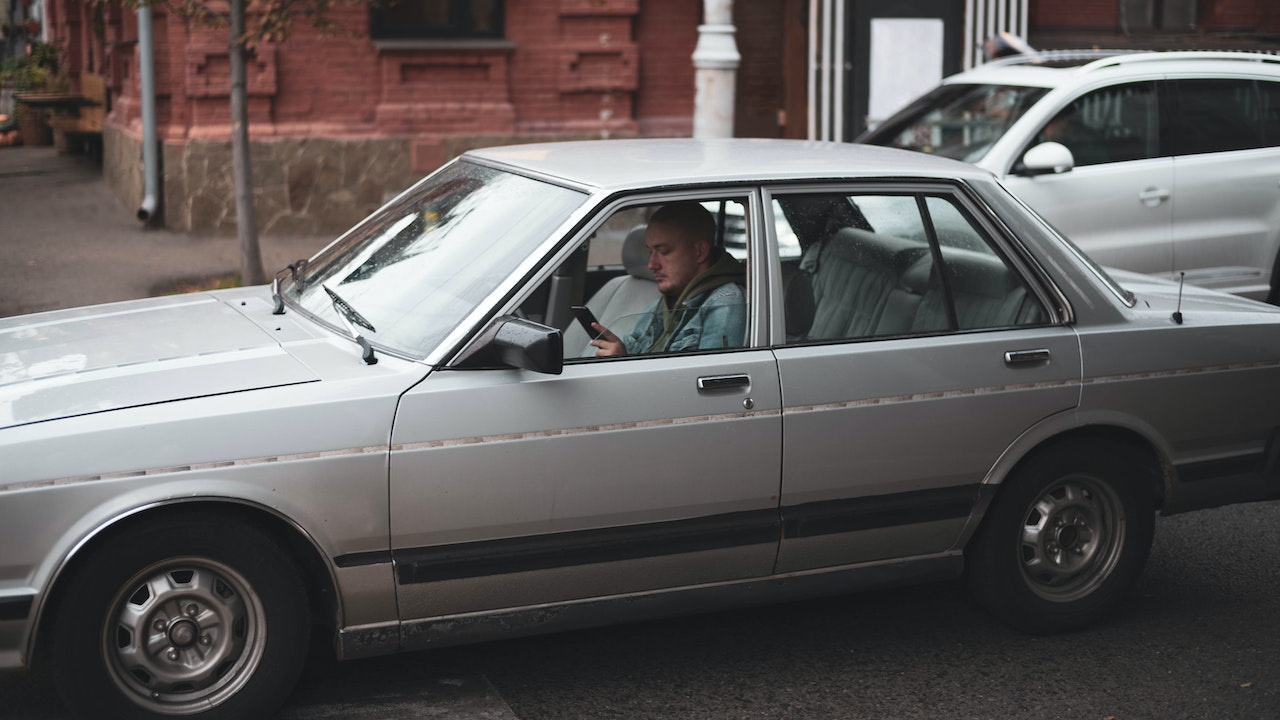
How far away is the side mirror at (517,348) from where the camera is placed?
3879mm

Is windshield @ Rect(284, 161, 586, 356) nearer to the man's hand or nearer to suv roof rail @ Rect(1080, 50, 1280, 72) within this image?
the man's hand

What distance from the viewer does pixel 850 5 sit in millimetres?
14484

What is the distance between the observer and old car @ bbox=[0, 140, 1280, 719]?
3742 mm

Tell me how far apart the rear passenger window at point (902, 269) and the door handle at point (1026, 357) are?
118 mm

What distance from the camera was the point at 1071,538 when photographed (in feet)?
15.8

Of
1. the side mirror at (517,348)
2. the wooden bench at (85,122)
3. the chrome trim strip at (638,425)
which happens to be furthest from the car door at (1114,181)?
the wooden bench at (85,122)

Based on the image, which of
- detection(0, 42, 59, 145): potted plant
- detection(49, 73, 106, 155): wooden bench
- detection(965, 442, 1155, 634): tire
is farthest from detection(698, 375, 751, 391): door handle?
detection(0, 42, 59, 145): potted plant

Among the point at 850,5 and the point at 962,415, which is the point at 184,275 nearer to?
the point at 850,5

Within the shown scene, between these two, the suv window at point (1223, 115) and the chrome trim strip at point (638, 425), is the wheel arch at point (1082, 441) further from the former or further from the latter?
the suv window at point (1223, 115)

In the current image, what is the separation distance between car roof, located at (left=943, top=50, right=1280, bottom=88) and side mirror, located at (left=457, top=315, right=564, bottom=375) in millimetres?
5676

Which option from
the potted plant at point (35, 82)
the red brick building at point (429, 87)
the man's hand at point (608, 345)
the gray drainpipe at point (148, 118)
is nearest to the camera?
the man's hand at point (608, 345)

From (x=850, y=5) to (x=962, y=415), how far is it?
10693 mm

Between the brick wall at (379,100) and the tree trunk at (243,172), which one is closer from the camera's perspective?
the tree trunk at (243,172)

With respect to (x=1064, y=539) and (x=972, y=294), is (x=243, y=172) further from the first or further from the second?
(x=1064, y=539)
